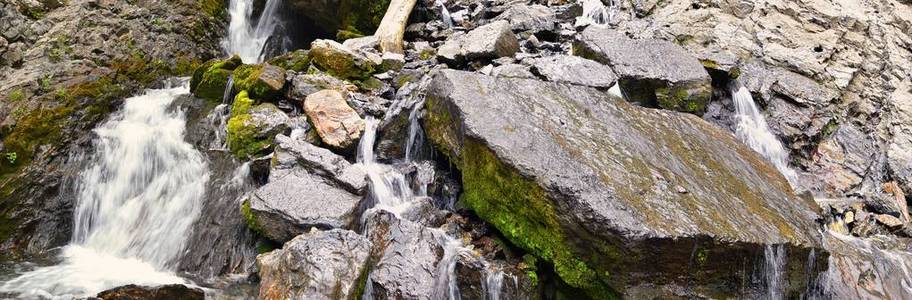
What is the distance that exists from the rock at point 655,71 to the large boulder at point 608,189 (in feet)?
4.13

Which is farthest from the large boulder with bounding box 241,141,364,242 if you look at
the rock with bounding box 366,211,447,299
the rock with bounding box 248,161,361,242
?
the rock with bounding box 366,211,447,299

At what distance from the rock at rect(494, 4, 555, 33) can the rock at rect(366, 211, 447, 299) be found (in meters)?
6.17

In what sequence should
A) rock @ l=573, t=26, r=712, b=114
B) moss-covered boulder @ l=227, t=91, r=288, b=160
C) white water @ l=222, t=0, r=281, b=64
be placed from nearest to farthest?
moss-covered boulder @ l=227, t=91, r=288, b=160 < rock @ l=573, t=26, r=712, b=114 < white water @ l=222, t=0, r=281, b=64

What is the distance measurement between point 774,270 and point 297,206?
4.84 metres

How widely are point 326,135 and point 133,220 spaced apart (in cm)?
282

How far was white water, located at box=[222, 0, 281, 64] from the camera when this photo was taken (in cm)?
1267

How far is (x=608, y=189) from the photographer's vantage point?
5.00 meters

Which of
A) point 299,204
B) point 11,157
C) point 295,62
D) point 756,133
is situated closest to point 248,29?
point 295,62

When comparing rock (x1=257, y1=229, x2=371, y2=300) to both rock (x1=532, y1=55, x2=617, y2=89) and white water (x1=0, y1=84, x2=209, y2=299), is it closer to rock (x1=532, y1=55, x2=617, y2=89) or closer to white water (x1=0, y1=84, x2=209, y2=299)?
white water (x1=0, y1=84, x2=209, y2=299)

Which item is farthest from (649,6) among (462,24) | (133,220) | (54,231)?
(54,231)

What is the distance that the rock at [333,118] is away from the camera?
279 inches

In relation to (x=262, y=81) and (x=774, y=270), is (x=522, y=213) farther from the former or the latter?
(x=262, y=81)

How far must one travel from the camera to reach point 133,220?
7168mm

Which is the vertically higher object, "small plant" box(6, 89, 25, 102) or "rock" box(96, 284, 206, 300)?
"small plant" box(6, 89, 25, 102)
